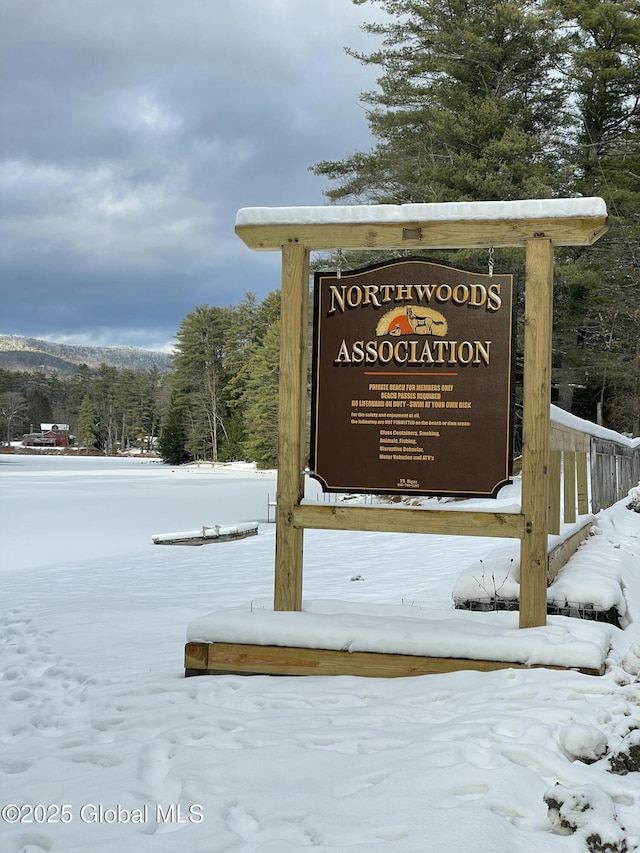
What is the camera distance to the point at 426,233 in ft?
16.0

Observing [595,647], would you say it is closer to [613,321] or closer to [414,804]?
[414,804]

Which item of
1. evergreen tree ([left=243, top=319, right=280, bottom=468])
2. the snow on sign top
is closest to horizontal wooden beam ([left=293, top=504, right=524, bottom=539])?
the snow on sign top

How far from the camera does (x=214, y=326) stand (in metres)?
71.0

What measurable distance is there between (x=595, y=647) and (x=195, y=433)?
216 ft

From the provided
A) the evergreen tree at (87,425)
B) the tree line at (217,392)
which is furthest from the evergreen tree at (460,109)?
the evergreen tree at (87,425)

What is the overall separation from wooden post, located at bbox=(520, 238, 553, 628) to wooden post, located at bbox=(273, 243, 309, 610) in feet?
4.65

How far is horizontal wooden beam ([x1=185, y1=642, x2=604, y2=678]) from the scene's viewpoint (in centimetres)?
447

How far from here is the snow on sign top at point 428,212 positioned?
15.2ft

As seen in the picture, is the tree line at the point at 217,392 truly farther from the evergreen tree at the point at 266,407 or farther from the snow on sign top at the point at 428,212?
the snow on sign top at the point at 428,212

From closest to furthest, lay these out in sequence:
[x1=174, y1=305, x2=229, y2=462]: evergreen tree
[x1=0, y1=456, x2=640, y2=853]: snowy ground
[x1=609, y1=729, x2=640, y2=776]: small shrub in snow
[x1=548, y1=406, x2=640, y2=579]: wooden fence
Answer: [x1=0, y1=456, x2=640, y2=853]: snowy ground → [x1=609, y1=729, x2=640, y2=776]: small shrub in snow → [x1=548, y1=406, x2=640, y2=579]: wooden fence → [x1=174, y1=305, x2=229, y2=462]: evergreen tree

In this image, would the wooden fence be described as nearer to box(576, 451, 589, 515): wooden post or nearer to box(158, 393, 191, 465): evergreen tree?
box(576, 451, 589, 515): wooden post

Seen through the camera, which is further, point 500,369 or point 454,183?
point 454,183

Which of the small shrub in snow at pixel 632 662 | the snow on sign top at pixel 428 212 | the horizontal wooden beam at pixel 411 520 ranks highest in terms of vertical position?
the snow on sign top at pixel 428 212

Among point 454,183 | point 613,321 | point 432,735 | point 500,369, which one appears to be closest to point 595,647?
point 432,735
